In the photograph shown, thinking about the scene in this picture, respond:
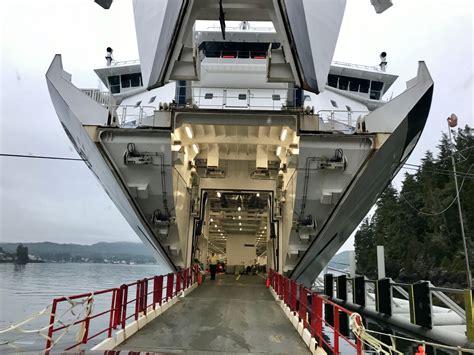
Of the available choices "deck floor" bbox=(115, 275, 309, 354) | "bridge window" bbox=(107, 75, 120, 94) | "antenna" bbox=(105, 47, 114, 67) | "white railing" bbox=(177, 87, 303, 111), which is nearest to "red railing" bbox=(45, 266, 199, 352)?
"deck floor" bbox=(115, 275, 309, 354)

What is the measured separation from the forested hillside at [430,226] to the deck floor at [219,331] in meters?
27.0

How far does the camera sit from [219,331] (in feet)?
20.4

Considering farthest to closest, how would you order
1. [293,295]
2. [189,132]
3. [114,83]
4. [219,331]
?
[114,83], [189,132], [293,295], [219,331]

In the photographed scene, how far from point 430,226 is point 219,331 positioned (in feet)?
133

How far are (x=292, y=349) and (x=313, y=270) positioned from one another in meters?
7.26

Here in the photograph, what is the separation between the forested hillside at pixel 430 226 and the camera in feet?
114

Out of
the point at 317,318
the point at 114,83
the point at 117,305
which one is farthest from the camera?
the point at 114,83

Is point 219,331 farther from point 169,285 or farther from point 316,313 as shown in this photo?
point 169,285

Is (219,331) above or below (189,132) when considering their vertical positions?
below

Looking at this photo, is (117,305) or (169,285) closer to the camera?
(117,305)

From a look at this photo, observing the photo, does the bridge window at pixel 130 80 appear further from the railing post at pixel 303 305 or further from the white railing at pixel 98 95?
the railing post at pixel 303 305

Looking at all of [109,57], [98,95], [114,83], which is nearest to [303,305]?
[98,95]

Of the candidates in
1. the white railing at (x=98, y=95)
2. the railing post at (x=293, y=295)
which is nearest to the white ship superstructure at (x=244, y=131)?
the white railing at (x=98, y=95)

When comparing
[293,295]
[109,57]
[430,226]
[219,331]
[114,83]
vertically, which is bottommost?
[219,331]
